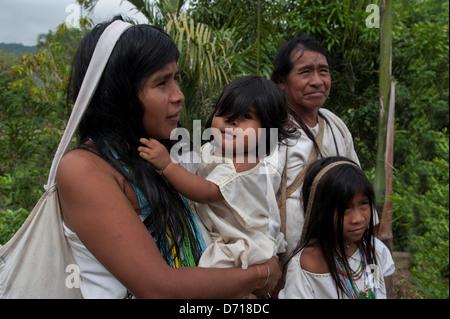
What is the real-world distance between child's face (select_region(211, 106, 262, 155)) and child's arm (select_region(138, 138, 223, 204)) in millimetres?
270

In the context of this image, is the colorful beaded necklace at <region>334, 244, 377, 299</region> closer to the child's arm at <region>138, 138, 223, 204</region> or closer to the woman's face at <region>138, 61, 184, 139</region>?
the child's arm at <region>138, 138, 223, 204</region>

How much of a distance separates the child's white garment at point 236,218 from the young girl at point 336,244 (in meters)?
0.28

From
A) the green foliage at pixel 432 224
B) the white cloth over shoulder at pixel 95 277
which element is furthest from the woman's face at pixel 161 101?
the green foliage at pixel 432 224

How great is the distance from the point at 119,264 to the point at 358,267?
117cm

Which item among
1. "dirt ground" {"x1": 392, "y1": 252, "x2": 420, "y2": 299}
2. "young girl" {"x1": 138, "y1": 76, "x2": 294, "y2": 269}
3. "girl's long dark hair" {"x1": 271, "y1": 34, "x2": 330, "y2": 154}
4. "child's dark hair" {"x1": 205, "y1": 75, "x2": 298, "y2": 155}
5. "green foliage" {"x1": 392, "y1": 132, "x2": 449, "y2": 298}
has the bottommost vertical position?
"dirt ground" {"x1": 392, "y1": 252, "x2": 420, "y2": 299}

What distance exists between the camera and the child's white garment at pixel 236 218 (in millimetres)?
1477

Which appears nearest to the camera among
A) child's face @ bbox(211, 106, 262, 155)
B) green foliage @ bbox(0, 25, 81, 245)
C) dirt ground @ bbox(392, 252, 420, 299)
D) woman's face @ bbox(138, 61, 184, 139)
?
woman's face @ bbox(138, 61, 184, 139)

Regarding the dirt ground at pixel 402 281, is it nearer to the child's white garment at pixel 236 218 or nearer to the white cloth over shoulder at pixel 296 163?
the white cloth over shoulder at pixel 296 163

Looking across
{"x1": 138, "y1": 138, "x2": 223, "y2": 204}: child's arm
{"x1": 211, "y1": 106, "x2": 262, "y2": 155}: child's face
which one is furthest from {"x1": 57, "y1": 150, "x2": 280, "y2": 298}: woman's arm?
{"x1": 211, "y1": 106, "x2": 262, "y2": 155}: child's face

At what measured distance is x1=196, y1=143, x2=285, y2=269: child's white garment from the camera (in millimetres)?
1477

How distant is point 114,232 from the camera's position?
1.21m

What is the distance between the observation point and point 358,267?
1853mm

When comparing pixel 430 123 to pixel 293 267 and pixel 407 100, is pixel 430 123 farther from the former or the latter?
pixel 293 267

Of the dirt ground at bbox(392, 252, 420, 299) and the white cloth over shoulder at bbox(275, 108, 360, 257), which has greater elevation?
the white cloth over shoulder at bbox(275, 108, 360, 257)
